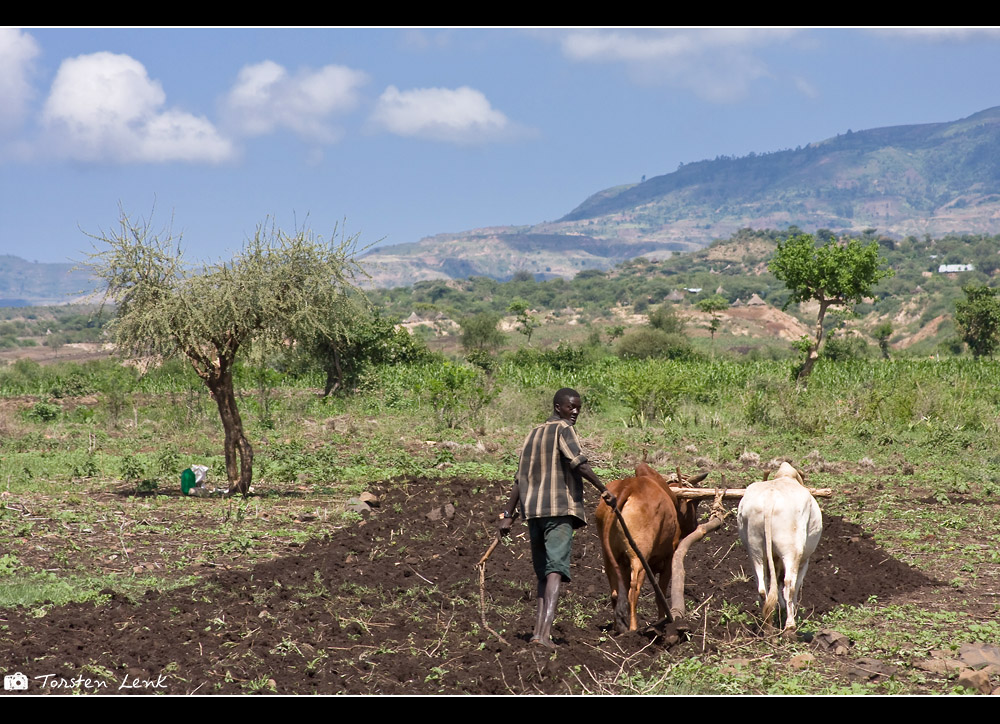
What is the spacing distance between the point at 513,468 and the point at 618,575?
7.54 m

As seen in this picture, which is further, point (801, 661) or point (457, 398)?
point (457, 398)

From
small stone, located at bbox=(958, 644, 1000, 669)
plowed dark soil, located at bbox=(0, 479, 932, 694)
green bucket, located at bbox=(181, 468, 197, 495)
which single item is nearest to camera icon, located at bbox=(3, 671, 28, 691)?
plowed dark soil, located at bbox=(0, 479, 932, 694)

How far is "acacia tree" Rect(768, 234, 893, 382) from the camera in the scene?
81.9 ft

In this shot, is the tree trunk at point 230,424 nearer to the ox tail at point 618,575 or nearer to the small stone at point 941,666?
the ox tail at point 618,575

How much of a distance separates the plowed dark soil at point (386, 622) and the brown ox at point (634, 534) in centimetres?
27

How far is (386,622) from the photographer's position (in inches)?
269

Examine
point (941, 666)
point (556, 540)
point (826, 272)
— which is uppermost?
point (826, 272)

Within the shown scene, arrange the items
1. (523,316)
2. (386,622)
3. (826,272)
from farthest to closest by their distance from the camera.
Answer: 1. (523,316)
2. (826,272)
3. (386,622)

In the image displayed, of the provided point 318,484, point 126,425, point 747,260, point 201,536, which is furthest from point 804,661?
point 747,260

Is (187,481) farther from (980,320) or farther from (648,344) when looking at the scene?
(980,320)

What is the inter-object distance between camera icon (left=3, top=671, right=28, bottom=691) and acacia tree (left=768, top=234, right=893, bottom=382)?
70.7 ft

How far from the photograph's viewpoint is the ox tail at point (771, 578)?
21.0 feet

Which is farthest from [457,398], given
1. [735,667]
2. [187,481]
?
[735,667]

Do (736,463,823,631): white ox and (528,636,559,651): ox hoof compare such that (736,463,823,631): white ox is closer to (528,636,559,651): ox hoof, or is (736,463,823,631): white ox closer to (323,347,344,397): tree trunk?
(528,636,559,651): ox hoof
